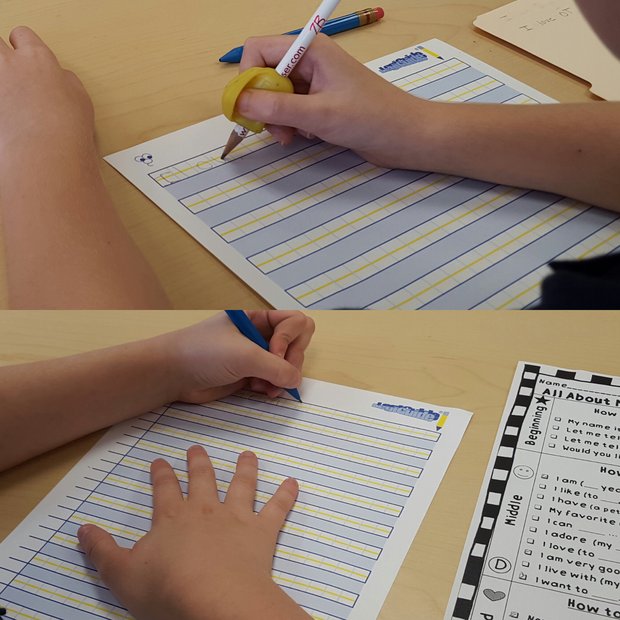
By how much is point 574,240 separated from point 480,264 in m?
0.07

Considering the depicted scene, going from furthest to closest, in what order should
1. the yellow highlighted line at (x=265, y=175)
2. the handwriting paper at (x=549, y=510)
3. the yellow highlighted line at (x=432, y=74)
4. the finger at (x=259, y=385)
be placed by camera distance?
the yellow highlighted line at (x=432, y=74) → the yellow highlighted line at (x=265, y=175) → the finger at (x=259, y=385) → the handwriting paper at (x=549, y=510)

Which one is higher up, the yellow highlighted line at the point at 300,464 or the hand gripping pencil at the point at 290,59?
the hand gripping pencil at the point at 290,59

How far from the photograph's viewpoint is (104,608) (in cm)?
37

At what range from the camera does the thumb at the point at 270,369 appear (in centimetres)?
45

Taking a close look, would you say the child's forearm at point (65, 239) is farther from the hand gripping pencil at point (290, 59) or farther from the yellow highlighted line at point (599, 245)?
the yellow highlighted line at point (599, 245)

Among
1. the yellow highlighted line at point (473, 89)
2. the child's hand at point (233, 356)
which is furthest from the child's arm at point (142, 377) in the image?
the yellow highlighted line at point (473, 89)

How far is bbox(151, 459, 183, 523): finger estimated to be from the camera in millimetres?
411

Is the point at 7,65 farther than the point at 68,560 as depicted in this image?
Yes

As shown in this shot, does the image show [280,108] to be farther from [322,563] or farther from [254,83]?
[322,563]

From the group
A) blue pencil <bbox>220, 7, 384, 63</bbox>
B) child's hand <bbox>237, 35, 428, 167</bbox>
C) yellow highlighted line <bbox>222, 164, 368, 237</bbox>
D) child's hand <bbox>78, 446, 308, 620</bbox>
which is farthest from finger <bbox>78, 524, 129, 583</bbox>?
blue pencil <bbox>220, 7, 384, 63</bbox>

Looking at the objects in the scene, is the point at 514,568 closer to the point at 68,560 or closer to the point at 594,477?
the point at 594,477

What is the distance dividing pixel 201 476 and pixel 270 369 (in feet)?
0.21

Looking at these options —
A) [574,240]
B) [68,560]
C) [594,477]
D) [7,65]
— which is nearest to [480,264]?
[574,240]

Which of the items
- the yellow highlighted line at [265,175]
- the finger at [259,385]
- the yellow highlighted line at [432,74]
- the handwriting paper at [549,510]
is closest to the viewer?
the handwriting paper at [549,510]
